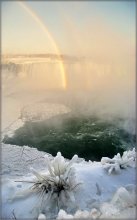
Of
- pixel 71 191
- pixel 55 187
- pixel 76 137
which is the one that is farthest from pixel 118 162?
pixel 76 137

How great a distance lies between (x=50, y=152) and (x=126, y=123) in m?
2.49

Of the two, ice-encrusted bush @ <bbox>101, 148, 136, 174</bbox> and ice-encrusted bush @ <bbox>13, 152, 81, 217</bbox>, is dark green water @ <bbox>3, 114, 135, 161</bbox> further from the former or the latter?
ice-encrusted bush @ <bbox>13, 152, 81, 217</bbox>

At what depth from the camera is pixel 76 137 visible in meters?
6.71

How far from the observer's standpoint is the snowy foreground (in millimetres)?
3526

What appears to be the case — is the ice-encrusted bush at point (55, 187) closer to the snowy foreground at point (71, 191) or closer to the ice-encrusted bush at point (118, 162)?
the snowy foreground at point (71, 191)

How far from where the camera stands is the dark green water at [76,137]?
240 inches

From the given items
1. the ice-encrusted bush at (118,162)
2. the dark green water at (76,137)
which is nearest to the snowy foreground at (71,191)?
the ice-encrusted bush at (118,162)

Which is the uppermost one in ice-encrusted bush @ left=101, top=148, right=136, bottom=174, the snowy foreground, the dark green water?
ice-encrusted bush @ left=101, top=148, right=136, bottom=174

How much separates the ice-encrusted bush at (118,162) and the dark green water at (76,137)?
146 cm

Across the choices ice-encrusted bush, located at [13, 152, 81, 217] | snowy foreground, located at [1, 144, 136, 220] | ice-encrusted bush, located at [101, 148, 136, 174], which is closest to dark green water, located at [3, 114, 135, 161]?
ice-encrusted bush, located at [101, 148, 136, 174]

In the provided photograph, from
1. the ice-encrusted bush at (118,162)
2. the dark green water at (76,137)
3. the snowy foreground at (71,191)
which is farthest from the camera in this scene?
the dark green water at (76,137)

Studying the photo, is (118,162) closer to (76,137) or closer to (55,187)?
(55,187)

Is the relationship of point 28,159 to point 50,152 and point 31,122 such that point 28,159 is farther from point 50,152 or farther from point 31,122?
point 31,122

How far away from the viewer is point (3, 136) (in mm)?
6602
